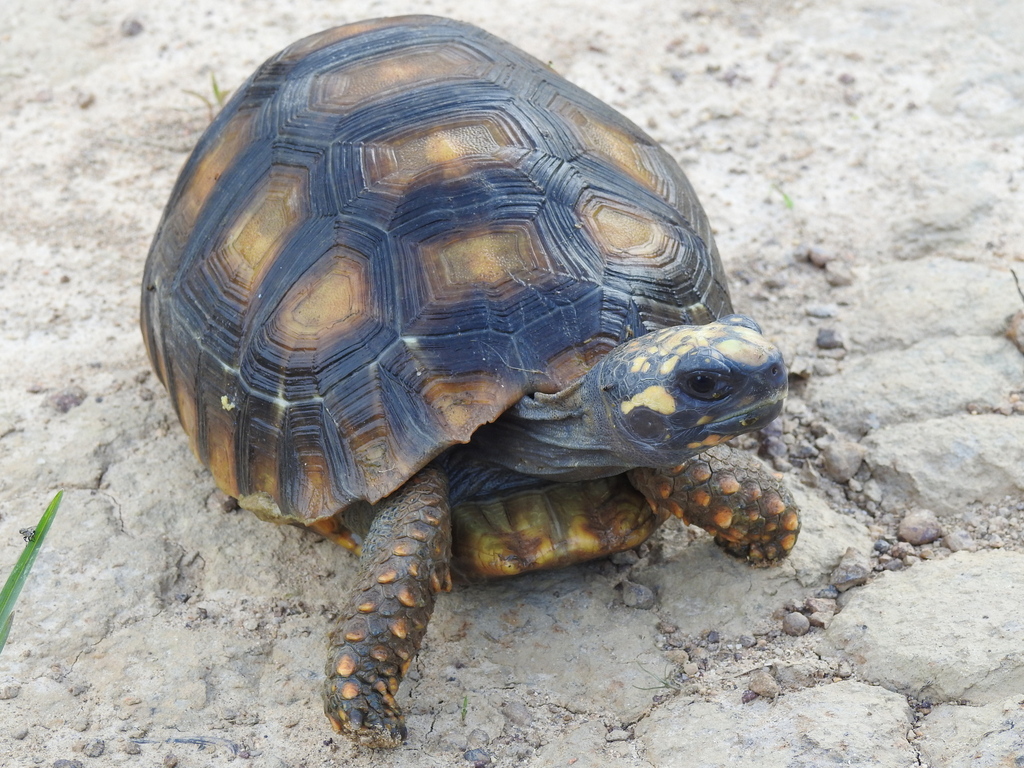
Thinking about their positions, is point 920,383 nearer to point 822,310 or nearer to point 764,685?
point 822,310

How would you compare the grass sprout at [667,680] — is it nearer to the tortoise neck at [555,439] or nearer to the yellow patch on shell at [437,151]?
the tortoise neck at [555,439]

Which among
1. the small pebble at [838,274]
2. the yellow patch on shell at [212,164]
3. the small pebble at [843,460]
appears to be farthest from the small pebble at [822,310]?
the yellow patch on shell at [212,164]

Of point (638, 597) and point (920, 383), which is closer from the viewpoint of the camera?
point (638, 597)

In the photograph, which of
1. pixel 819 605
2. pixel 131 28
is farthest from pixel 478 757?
pixel 131 28

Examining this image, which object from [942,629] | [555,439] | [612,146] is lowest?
[942,629]

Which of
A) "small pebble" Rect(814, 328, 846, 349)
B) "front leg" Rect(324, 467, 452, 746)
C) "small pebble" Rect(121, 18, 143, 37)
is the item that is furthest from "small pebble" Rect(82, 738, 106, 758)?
"small pebble" Rect(121, 18, 143, 37)
